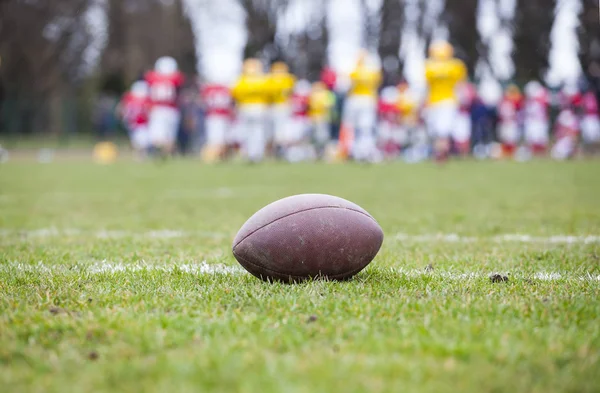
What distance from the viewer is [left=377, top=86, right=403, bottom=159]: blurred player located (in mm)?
22953

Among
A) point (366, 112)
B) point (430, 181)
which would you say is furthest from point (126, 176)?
point (366, 112)

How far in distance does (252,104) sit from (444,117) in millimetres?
4749

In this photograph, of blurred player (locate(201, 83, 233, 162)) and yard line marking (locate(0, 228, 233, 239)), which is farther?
blurred player (locate(201, 83, 233, 162))

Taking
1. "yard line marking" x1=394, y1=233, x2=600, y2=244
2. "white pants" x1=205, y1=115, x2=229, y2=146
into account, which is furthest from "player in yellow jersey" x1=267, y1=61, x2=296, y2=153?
"yard line marking" x1=394, y1=233, x2=600, y2=244

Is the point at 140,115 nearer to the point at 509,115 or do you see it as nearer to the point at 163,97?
the point at 163,97

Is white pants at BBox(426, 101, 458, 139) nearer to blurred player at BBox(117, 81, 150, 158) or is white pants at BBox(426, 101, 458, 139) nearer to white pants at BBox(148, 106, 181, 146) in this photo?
white pants at BBox(148, 106, 181, 146)

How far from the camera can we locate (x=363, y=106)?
1659 cm

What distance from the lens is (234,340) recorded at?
212 cm

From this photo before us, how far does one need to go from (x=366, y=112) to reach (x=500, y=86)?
10.9m

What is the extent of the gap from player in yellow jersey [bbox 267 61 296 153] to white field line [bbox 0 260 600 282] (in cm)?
1394

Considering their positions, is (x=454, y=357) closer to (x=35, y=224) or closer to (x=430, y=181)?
(x=35, y=224)

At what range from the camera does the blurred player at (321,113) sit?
76.0ft

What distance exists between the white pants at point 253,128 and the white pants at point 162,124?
5.85 ft

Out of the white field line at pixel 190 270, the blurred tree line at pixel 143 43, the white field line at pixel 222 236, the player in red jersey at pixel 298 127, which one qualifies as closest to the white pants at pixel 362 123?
the player in red jersey at pixel 298 127
